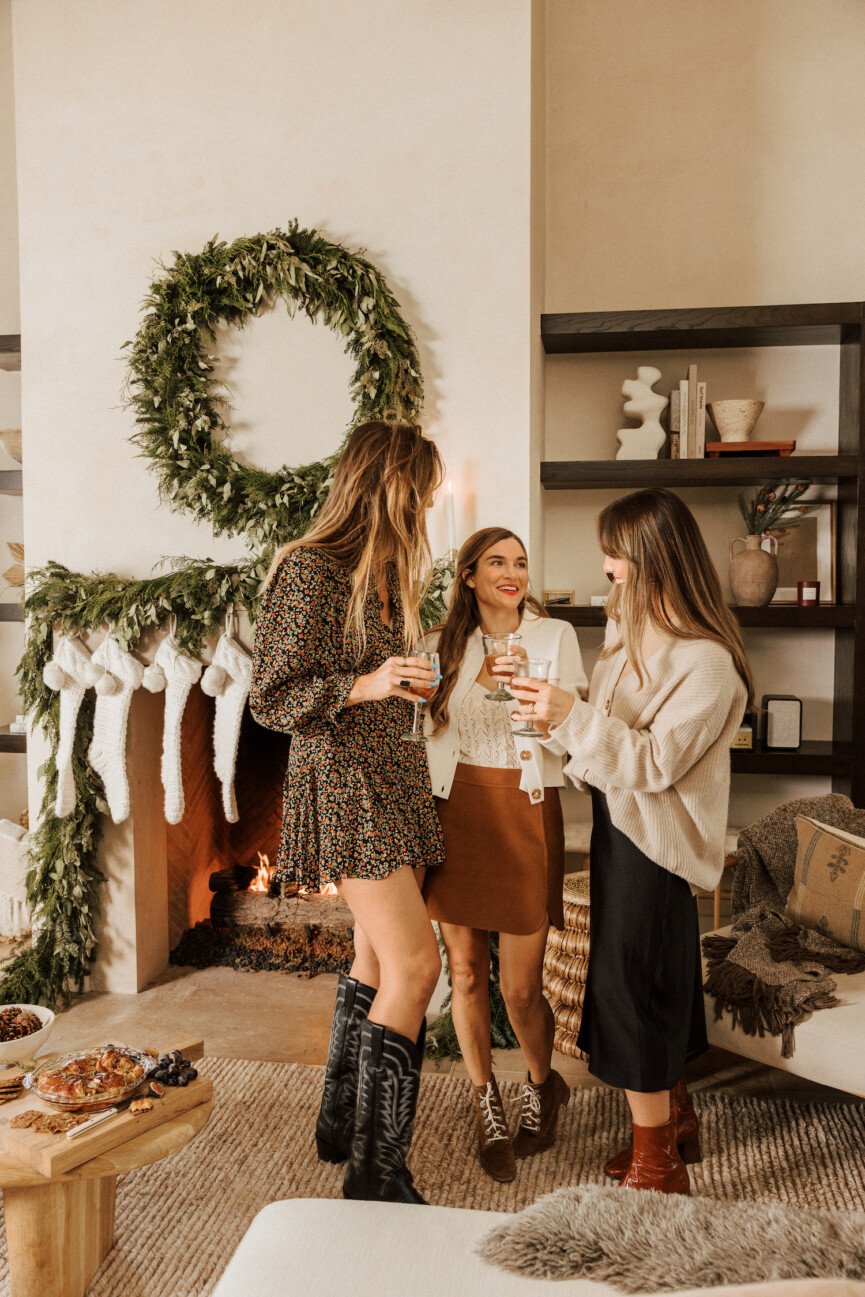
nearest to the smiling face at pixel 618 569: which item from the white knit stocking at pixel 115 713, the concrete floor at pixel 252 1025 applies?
the concrete floor at pixel 252 1025

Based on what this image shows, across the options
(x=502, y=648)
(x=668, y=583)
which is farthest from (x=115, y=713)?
(x=668, y=583)

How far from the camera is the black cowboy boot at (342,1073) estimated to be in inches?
82.9

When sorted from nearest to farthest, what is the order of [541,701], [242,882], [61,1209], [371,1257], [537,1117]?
1. [371,1257]
2. [61,1209]
3. [541,701]
4. [537,1117]
5. [242,882]

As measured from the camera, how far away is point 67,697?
314 cm

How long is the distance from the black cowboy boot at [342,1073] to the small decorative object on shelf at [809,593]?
212 cm

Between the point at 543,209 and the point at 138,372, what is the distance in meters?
1.58

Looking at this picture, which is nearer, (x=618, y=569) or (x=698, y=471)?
(x=618, y=569)

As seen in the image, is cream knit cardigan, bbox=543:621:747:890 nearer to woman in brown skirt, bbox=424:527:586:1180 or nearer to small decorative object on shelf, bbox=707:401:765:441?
woman in brown skirt, bbox=424:527:586:1180

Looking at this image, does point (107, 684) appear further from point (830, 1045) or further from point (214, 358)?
point (830, 1045)

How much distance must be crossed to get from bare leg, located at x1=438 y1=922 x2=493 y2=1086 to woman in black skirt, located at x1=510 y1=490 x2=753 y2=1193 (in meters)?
0.34

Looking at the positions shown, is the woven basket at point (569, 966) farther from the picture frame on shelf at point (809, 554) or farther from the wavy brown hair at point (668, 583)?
the picture frame on shelf at point (809, 554)

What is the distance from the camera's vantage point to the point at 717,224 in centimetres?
354

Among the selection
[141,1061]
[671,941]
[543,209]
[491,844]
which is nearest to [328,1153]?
[141,1061]

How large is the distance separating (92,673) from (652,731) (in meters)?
1.98
